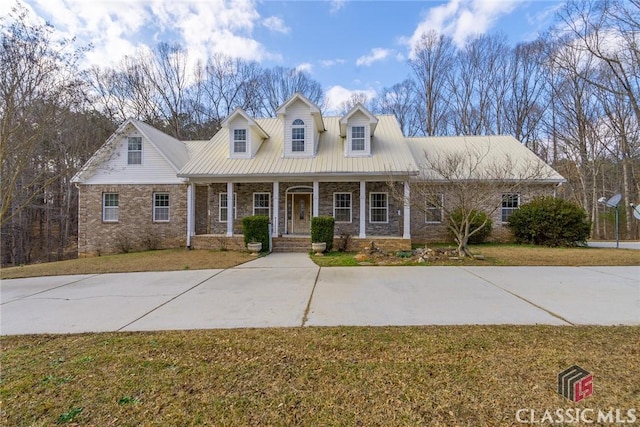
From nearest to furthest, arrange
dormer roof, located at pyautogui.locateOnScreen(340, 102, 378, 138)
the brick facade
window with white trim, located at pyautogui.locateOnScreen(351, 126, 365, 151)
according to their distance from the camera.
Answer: dormer roof, located at pyautogui.locateOnScreen(340, 102, 378, 138) → window with white trim, located at pyautogui.locateOnScreen(351, 126, 365, 151) → the brick facade

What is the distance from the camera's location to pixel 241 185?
1485cm

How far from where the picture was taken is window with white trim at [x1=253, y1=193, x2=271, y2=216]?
14797 mm

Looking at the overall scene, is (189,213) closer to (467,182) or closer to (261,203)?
(261,203)

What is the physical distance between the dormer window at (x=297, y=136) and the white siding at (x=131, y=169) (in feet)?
20.9

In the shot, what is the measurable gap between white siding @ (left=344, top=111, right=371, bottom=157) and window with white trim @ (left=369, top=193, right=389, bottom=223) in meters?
2.24

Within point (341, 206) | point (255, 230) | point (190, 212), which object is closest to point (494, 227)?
point (341, 206)

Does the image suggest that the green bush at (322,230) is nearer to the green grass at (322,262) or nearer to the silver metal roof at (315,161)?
the green grass at (322,262)

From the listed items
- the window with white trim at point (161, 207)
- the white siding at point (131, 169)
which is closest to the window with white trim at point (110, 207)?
the white siding at point (131, 169)

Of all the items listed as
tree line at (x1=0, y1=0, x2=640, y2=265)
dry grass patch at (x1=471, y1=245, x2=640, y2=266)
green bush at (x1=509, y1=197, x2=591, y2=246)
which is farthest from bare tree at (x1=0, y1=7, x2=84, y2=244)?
green bush at (x1=509, y1=197, x2=591, y2=246)

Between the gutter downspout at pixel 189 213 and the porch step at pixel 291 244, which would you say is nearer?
the porch step at pixel 291 244

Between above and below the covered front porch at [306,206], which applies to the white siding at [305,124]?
above

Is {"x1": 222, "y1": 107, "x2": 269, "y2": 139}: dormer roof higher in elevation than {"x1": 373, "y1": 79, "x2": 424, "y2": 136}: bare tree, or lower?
lower

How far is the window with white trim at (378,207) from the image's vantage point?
47.0 ft

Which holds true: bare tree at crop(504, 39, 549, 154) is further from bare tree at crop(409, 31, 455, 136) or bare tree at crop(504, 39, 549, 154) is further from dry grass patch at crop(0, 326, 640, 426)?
dry grass patch at crop(0, 326, 640, 426)
